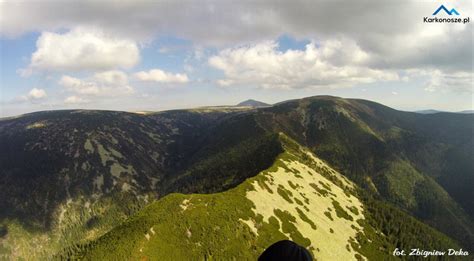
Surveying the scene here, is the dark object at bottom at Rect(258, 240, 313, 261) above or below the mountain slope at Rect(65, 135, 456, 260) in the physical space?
above

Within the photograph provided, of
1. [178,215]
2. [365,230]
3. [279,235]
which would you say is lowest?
[365,230]

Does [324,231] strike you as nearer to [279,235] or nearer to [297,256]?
[279,235]

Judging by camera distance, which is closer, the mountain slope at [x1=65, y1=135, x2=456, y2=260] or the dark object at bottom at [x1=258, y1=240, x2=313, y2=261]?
the dark object at bottom at [x1=258, y1=240, x2=313, y2=261]

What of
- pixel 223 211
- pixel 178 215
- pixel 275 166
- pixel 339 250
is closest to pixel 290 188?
pixel 275 166

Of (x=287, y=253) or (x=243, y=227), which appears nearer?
(x=287, y=253)

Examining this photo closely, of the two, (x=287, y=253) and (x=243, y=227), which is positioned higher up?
(x=287, y=253)

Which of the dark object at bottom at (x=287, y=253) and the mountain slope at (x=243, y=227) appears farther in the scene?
the mountain slope at (x=243, y=227)

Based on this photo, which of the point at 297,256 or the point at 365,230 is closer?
the point at 297,256

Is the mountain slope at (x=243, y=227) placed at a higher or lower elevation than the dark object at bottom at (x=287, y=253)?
lower
